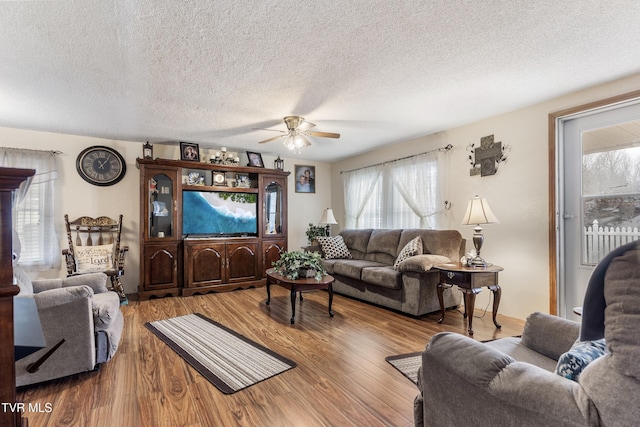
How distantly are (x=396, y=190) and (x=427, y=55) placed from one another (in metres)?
2.83

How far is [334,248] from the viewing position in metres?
4.95

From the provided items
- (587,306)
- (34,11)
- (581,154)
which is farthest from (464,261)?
(34,11)

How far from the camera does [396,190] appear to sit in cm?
495

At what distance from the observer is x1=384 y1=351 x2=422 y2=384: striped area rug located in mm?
2184

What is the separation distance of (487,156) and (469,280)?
5.26 feet

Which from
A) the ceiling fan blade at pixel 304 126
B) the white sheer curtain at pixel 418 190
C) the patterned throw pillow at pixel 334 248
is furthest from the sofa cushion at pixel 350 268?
the ceiling fan blade at pixel 304 126

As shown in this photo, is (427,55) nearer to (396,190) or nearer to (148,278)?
(396,190)

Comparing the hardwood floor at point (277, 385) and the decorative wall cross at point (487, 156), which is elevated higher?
the decorative wall cross at point (487, 156)

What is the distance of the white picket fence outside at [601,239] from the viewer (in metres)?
2.73

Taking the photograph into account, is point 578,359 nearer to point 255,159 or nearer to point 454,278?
point 454,278

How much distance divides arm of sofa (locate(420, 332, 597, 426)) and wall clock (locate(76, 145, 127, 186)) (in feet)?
16.1

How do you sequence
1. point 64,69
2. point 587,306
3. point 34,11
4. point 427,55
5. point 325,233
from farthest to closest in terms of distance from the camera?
1. point 325,233
2. point 64,69
3. point 427,55
4. point 34,11
5. point 587,306

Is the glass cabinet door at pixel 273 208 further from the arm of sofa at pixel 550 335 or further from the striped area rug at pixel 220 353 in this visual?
the arm of sofa at pixel 550 335

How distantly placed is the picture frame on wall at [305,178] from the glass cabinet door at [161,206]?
7.58ft
